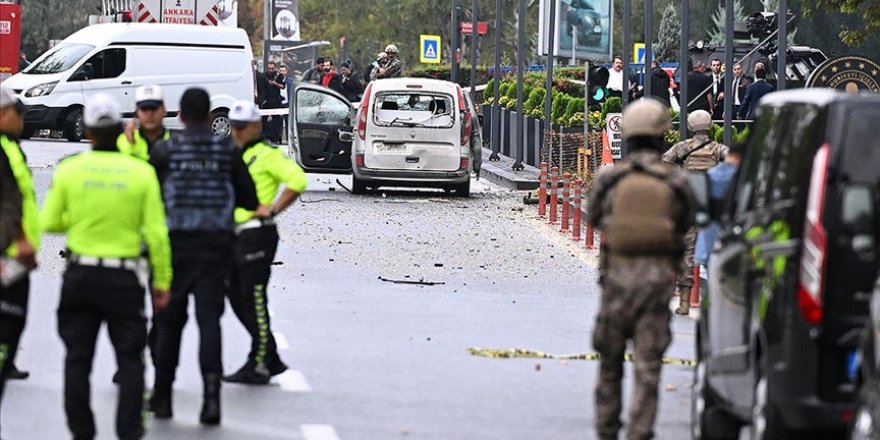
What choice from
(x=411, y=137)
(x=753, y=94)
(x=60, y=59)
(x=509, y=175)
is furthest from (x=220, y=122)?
(x=753, y=94)

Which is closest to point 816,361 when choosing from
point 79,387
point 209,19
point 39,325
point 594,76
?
point 79,387

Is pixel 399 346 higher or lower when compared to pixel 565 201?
higher

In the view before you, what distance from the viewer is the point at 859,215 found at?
8055 millimetres

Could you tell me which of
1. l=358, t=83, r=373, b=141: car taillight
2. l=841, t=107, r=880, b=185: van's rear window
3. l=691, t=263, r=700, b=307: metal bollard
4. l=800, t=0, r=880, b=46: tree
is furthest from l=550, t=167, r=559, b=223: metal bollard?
l=841, t=107, r=880, b=185: van's rear window

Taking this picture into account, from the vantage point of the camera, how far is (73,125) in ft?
145

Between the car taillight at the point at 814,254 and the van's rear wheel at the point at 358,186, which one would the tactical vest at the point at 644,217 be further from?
the van's rear wheel at the point at 358,186

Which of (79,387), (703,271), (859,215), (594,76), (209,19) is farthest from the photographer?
(209,19)

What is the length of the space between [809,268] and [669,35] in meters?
80.0

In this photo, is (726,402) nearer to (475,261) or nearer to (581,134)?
(475,261)

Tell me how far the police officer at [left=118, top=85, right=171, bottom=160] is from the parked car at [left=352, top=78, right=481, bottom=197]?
1809 centimetres

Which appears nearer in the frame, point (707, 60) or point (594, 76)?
point (594, 76)

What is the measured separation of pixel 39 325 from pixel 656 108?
23.0 ft

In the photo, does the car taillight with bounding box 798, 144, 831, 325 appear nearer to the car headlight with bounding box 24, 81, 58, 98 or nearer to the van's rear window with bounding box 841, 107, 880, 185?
the van's rear window with bounding box 841, 107, 880, 185

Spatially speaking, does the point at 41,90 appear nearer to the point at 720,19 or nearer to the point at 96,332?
the point at 96,332
